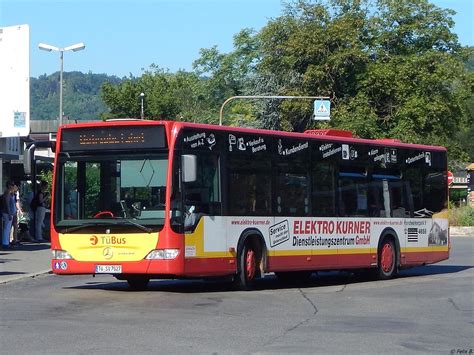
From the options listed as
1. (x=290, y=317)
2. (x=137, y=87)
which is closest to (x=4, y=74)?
(x=290, y=317)

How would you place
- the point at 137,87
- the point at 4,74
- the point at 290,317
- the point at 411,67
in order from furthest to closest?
the point at 137,87 < the point at 411,67 < the point at 4,74 < the point at 290,317

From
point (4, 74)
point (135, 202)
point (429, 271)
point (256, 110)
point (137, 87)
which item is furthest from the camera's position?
point (137, 87)

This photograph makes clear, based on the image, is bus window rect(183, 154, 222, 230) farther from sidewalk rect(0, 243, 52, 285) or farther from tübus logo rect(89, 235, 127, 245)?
sidewalk rect(0, 243, 52, 285)

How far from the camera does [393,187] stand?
21.9 meters

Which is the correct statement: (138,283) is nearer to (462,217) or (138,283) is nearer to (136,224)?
(136,224)

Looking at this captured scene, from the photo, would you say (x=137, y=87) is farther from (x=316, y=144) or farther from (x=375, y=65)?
(x=316, y=144)

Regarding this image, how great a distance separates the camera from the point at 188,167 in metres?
16.3

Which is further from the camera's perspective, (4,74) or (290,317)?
(4,74)

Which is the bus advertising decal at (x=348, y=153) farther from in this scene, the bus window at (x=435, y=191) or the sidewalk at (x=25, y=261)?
the sidewalk at (x=25, y=261)

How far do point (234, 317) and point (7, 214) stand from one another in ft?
50.0

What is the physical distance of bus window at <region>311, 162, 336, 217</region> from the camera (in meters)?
19.5

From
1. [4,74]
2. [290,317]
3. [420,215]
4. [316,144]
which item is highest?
[4,74]

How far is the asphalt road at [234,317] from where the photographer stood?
35.2 ft

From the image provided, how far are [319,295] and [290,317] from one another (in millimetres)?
3770
